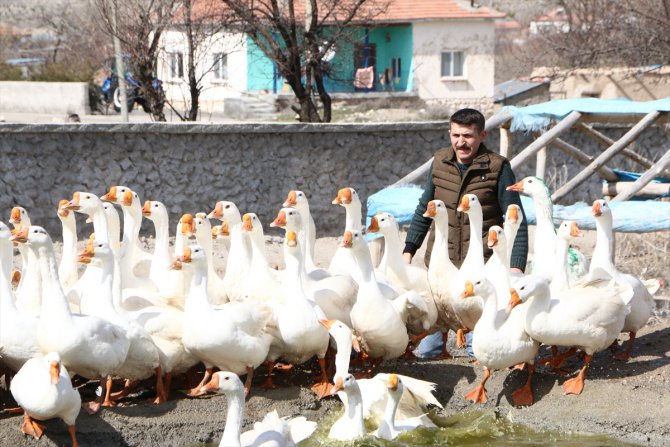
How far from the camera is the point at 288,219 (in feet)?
23.9

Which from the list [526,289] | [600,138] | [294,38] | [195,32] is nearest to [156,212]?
[526,289]

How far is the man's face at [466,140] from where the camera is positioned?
671 centimetres

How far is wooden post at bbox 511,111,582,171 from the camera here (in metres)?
10.00

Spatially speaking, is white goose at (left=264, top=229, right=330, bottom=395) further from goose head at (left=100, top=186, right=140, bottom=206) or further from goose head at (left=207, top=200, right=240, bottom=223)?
goose head at (left=100, top=186, right=140, bottom=206)

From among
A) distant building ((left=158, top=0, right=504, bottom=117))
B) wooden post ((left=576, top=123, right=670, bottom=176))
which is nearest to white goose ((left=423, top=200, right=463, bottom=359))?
wooden post ((left=576, top=123, right=670, bottom=176))

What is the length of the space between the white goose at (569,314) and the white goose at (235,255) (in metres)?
2.20

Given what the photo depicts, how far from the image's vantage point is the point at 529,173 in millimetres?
14750

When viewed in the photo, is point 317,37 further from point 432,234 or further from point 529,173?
point 432,234

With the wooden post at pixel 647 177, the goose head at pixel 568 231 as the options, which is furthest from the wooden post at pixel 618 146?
the goose head at pixel 568 231

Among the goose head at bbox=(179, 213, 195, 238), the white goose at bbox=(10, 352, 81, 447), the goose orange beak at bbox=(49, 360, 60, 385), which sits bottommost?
the white goose at bbox=(10, 352, 81, 447)

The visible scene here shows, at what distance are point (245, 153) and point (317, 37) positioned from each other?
4.33 meters

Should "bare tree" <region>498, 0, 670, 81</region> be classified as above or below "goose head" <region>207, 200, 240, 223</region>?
above

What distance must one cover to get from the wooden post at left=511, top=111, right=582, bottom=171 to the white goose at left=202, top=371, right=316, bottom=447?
4.66m

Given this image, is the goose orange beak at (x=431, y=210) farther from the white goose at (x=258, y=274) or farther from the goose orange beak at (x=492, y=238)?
the white goose at (x=258, y=274)
